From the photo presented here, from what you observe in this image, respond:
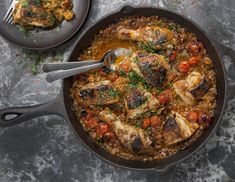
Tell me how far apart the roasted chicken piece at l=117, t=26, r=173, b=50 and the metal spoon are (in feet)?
0.58

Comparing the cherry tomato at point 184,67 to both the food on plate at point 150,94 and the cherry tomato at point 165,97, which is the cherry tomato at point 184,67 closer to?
the food on plate at point 150,94

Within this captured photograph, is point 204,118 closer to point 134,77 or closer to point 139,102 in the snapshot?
point 139,102

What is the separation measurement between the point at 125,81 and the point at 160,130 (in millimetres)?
638

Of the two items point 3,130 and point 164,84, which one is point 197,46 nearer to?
point 164,84

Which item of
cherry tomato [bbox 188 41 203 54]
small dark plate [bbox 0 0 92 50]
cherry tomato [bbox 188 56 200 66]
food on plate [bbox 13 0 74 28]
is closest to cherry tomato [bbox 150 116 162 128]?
cherry tomato [bbox 188 56 200 66]

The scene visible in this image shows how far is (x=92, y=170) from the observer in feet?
17.4

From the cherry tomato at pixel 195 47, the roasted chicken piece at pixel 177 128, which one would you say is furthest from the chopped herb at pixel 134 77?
the cherry tomato at pixel 195 47

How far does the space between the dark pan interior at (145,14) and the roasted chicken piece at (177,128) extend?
0.50 feet

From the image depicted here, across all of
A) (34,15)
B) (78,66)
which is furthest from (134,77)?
(34,15)

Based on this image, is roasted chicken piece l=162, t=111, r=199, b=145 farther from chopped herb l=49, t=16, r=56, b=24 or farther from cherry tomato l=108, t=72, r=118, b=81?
chopped herb l=49, t=16, r=56, b=24

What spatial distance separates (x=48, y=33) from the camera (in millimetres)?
5449

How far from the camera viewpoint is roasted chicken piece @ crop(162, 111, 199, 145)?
4684mm

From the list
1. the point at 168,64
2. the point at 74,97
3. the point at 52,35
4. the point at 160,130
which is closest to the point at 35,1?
the point at 52,35

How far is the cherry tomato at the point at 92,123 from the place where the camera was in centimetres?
494
